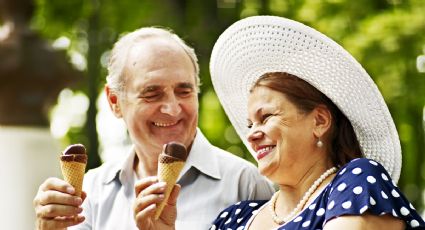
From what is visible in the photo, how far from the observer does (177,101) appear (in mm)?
4664

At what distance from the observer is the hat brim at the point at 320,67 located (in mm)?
3887

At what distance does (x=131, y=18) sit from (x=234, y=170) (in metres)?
10.0

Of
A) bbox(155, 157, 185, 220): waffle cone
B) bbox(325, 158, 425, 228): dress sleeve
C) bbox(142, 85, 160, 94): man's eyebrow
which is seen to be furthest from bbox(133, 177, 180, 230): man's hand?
bbox(142, 85, 160, 94): man's eyebrow

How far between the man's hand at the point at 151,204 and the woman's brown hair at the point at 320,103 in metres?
0.56

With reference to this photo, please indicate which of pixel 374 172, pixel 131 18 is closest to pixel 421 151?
pixel 131 18

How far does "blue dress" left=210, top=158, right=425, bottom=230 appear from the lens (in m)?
3.49

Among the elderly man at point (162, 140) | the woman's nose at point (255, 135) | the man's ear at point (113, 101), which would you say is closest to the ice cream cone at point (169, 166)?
the woman's nose at point (255, 135)

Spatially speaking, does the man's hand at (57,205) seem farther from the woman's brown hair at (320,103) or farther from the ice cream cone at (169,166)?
the woman's brown hair at (320,103)

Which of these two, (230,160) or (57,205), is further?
(230,160)

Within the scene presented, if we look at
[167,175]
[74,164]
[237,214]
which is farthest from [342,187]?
[74,164]

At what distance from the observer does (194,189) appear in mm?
4781

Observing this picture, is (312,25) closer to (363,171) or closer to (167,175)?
(167,175)

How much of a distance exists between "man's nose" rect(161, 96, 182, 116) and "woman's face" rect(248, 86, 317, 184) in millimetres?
734

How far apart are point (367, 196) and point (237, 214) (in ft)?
3.12
